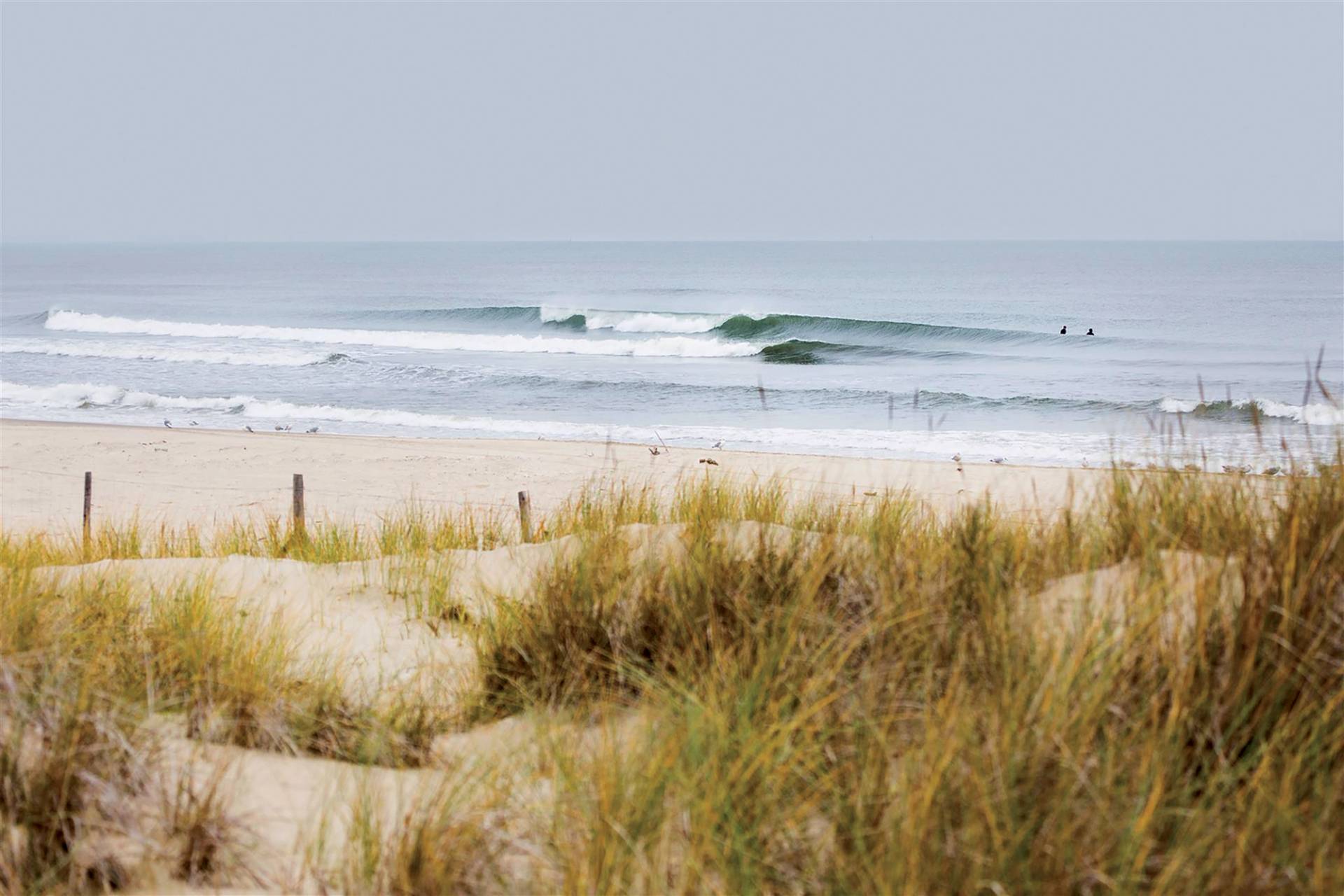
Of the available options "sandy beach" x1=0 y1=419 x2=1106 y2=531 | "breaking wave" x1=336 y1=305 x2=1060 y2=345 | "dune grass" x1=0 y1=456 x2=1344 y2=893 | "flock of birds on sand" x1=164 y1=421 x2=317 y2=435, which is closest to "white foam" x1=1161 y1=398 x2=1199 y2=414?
"sandy beach" x1=0 y1=419 x2=1106 y2=531

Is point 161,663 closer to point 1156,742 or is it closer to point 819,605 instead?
point 819,605

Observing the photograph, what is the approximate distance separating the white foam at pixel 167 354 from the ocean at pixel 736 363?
0.18 m

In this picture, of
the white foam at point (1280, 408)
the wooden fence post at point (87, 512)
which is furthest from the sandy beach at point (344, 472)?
the white foam at point (1280, 408)

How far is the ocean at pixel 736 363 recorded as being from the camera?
1977cm

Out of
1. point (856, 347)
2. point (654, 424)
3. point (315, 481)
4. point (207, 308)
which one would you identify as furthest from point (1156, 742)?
point (207, 308)

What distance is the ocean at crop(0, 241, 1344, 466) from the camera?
1977cm

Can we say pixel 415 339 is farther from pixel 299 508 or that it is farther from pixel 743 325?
pixel 299 508

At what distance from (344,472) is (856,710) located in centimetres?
1333

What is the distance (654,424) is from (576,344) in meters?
19.1

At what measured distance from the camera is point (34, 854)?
2.48m

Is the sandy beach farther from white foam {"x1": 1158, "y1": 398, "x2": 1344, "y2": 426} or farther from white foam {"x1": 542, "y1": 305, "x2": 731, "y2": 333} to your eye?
white foam {"x1": 542, "y1": 305, "x2": 731, "y2": 333}

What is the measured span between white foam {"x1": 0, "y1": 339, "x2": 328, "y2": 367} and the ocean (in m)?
A: 0.18

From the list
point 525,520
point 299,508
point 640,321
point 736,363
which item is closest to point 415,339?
point 640,321

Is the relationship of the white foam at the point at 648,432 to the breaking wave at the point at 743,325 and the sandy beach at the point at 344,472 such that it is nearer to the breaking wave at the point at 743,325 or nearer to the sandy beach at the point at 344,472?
the sandy beach at the point at 344,472
